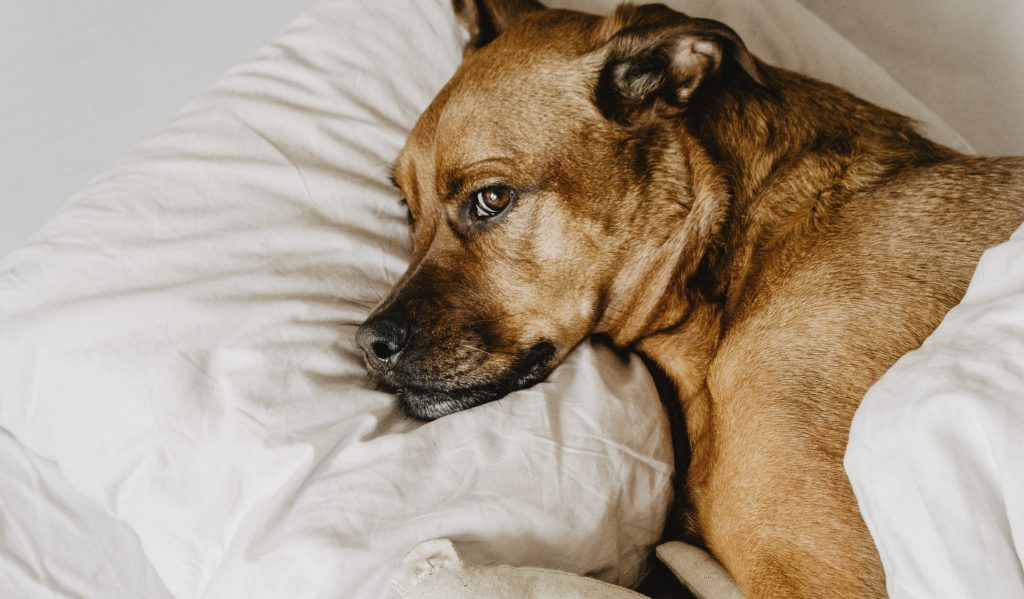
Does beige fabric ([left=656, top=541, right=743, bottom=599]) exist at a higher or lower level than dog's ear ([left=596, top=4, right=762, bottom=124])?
lower

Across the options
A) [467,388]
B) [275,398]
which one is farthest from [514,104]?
[275,398]

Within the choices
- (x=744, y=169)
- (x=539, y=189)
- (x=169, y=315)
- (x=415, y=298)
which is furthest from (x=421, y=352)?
(x=744, y=169)

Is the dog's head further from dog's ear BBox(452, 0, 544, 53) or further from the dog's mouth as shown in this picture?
dog's ear BBox(452, 0, 544, 53)

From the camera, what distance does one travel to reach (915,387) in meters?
1.25

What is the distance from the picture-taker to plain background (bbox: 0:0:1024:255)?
273cm

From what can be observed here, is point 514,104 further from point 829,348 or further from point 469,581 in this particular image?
point 469,581

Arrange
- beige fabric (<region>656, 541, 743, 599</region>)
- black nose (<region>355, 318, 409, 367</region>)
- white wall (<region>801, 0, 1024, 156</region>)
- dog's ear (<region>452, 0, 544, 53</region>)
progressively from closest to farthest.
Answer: beige fabric (<region>656, 541, 743, 599</region>) < black nose (<region>355, 318, 409, 367</region>) < dog's ear (<region>452, 0, 544, 53</region>) < white wall (<region>801, 0, 1024, 156</region>)

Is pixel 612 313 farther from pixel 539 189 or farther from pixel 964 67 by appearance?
pixel 964 67

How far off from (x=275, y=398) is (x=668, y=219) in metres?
1.01

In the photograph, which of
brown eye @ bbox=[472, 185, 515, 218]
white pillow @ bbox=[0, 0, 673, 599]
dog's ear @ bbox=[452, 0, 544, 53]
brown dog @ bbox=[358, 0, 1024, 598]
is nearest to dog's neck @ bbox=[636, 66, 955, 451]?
brown dog @ bbox=[358, 0, 1024, 598]

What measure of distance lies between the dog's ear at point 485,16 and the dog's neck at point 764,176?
0.73 m

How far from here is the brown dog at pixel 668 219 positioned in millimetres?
1684

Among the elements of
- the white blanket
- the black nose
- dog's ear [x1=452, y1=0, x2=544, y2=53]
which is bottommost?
the black nose

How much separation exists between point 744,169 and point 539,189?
51 cm
